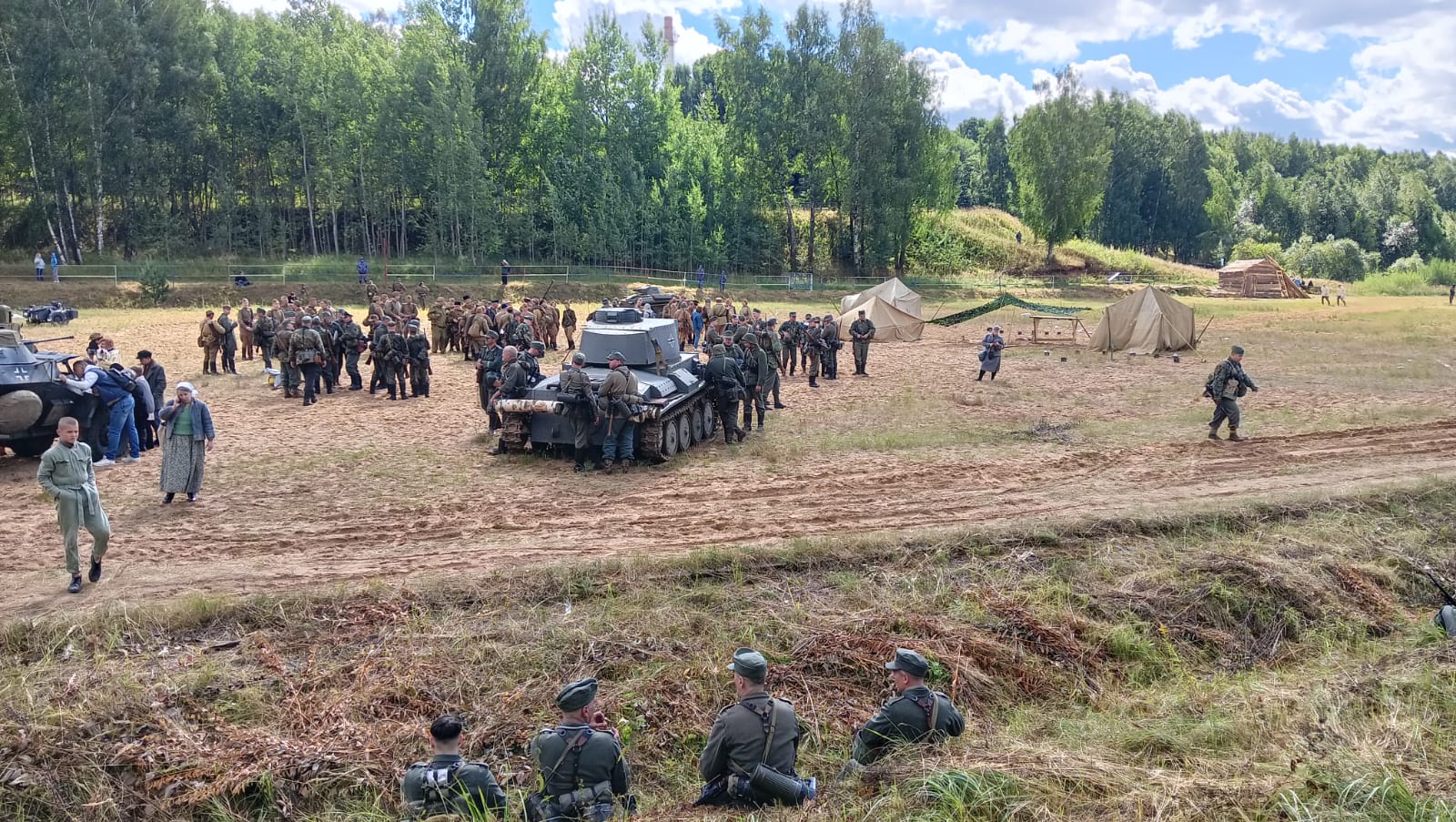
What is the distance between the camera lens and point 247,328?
75.6 ft

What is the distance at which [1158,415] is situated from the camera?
56.8 feet

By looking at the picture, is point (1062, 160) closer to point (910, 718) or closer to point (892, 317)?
point (892, 317)

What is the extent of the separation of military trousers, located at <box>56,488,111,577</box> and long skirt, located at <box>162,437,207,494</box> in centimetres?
259

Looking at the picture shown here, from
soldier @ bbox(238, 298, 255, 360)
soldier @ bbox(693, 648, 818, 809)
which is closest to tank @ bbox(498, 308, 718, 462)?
soldier @ bbox(693, 648, 818, 809)

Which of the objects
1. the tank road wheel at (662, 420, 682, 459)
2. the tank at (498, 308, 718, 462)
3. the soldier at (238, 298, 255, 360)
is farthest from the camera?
the soldier at (238, 298, 255, 360)

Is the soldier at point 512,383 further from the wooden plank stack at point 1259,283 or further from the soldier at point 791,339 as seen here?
the wooden plank stack at point 1259,283

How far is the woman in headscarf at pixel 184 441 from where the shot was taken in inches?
441

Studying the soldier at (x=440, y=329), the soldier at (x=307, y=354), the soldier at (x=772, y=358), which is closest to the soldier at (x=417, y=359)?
the soldier at (x=307, y=354)

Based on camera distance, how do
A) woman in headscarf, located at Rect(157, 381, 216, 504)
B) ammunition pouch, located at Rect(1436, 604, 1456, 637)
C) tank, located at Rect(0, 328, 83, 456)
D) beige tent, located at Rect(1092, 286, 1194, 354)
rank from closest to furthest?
ammunition pouch, located at Rect(1436, 604, 1456, 637), woman in headscarf, located at Rect(157, 381, 216, 504), tank, located at Rect(0, 328, 83, 456), beige tent, located at Rect(1092, 286, 1194, 354)

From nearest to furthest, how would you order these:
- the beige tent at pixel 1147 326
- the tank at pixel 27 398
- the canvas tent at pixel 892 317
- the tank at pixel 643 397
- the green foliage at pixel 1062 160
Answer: the tank at pixel 27 398
the tank at pixel 643 397
the beige tent at pixel 1147 326
the canvas tent at pixel 892 317
the green foliage at pixel 1062 160

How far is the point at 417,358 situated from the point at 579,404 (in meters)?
6.89

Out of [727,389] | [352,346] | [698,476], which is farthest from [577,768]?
[352,346]

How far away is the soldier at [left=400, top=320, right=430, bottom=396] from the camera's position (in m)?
18.7

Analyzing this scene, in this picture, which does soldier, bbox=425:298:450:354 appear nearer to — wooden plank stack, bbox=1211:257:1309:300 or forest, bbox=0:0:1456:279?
forest, bbox=0:0:1456:279
